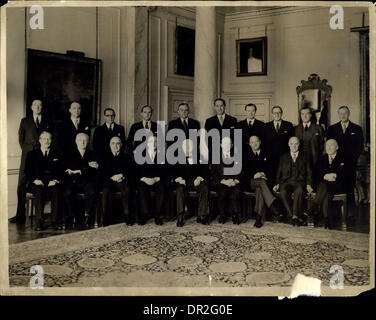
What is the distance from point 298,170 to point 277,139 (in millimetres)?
373

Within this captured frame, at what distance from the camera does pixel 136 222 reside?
4.58 m

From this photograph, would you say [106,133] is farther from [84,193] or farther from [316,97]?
[316,97]

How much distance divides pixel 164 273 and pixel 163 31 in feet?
7.39

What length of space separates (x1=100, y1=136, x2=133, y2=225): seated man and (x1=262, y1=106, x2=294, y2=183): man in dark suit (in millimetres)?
1370

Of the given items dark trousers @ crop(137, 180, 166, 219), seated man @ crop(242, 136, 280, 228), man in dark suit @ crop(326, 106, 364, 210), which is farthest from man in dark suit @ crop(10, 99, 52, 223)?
man in dark suit @ crop(326, 106, 364, 210)

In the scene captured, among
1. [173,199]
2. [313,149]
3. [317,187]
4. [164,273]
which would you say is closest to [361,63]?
[313,149]

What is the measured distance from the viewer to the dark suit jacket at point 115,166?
452 centimetres

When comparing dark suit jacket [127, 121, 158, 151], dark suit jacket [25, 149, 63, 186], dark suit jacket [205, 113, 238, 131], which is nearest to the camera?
dark suit jacket [25, 149, 63, 186]

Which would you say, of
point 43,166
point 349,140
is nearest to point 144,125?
point 43,166

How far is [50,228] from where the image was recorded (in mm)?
4391

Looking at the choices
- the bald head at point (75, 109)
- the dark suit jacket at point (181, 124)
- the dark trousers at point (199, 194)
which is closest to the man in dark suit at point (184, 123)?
the dark suit jacket at point (181, 124)

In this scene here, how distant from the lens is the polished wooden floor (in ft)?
13.3

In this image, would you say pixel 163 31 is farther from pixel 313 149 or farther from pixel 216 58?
pixel 313 149

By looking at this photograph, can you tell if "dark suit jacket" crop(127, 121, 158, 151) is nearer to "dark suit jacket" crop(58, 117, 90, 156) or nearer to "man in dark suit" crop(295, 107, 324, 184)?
"dark suit jacket" crop(58, 117, 90, 156)
